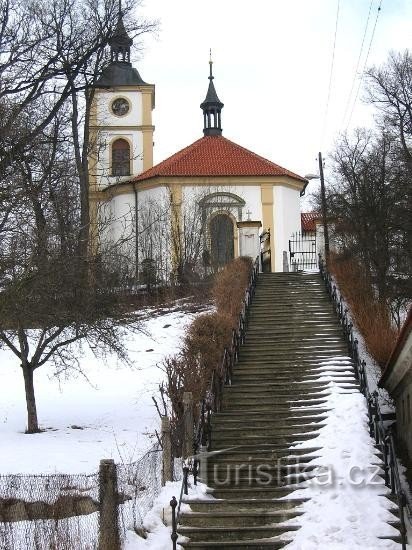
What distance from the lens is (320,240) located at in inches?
1184

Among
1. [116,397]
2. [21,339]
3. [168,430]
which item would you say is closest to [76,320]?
[21,339]

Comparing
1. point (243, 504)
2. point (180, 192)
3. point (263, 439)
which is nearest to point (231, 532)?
point (243, 504)

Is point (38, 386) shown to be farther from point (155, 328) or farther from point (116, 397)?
point (155, 328)

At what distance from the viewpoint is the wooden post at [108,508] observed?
8.88m

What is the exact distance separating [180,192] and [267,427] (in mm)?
23748

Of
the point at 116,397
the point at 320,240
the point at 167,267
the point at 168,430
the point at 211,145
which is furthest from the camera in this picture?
the point at 211,145

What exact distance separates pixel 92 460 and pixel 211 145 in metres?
27.0

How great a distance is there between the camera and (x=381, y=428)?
37.1ft

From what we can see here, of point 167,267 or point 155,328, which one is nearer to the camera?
point 155,328

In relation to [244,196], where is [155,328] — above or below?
below

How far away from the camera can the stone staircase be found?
10.0 m

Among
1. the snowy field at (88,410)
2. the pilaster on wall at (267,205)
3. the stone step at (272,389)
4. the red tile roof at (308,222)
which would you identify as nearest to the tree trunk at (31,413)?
the snowy field at (88,410)

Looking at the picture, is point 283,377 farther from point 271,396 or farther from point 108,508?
point 108,508

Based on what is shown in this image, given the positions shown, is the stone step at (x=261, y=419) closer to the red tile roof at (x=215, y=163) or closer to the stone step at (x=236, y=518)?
the stone step at (x=236, y=518)
